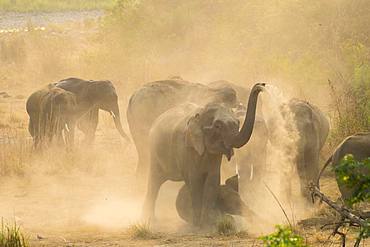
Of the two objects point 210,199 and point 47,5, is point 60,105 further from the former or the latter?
point 47,5

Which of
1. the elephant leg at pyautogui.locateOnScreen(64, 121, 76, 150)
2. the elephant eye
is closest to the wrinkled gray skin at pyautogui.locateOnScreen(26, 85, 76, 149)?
the elephant leg at pyautogui.locateOnScreen(64, 121, 76, 150)

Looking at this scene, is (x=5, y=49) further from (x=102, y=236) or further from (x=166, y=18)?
(x=102, y=236)

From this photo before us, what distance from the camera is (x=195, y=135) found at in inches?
372

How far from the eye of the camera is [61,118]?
1579cm

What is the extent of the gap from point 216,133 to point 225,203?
899 mm

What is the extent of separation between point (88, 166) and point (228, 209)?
495 centimetres

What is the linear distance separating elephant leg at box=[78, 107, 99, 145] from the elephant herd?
77 centimetres

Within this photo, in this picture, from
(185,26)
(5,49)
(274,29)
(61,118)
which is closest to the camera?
(61,118)

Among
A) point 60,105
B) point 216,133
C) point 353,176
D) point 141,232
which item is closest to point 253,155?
point 216,133

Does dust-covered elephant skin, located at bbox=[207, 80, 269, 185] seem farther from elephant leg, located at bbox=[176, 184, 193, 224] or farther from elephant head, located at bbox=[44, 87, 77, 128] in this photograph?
elephant head, located at bbox=[44, 87, 77, 128]

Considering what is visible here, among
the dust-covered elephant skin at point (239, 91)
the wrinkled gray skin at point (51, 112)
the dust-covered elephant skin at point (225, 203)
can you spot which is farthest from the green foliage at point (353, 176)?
the wrinkled gray skin at point (51, 112)

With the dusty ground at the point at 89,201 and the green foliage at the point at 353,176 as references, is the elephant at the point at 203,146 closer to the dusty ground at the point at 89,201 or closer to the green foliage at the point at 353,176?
the dusty ground at the point at 89,201

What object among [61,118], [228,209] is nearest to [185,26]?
[61,118]

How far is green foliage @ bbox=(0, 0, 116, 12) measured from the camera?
53875 mm
